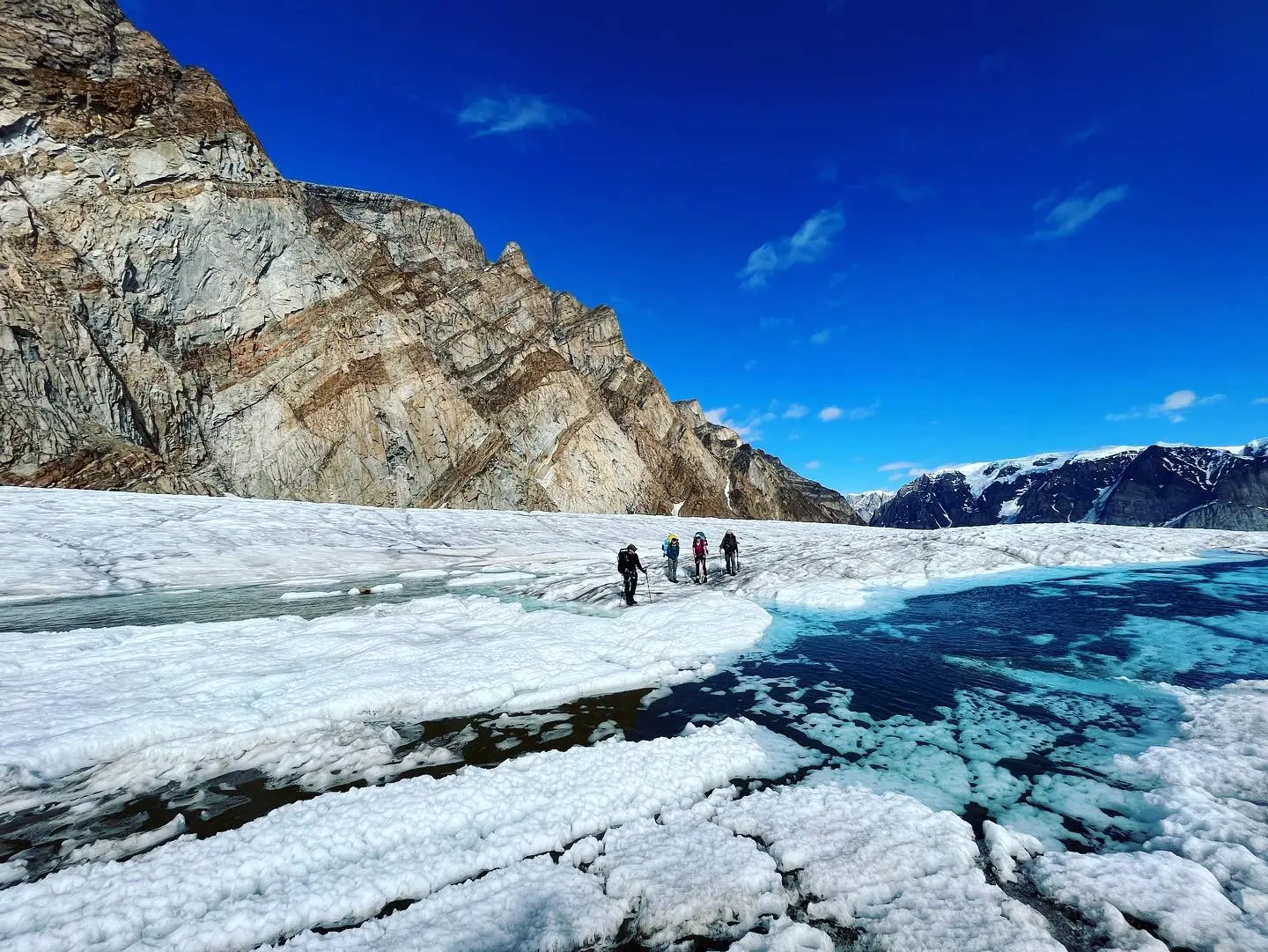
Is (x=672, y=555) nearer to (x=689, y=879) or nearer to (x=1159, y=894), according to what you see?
(x=689, y=879)

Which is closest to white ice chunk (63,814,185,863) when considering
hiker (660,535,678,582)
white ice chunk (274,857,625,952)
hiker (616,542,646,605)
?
white ice chunk (274,857,625,952)

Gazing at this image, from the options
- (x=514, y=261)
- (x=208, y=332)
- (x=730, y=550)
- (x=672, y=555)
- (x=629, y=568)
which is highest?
(x=514, y=261)

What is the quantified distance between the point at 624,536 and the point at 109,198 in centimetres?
5575

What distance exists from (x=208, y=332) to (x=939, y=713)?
221 feet

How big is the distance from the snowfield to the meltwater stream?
9 centimetres

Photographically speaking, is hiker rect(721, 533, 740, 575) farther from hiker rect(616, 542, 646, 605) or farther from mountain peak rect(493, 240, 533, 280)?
mountain peak rect(493, 240, 533, 280)

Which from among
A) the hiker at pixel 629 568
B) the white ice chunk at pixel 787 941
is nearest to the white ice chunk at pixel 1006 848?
the white ice chunk at pixel 787 941

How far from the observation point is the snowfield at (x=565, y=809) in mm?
4230

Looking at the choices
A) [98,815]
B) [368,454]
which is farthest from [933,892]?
[368,454]

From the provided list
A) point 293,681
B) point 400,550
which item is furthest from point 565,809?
point 400,550

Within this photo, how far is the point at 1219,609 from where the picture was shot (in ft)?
50.6

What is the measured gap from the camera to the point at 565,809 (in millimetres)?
5781

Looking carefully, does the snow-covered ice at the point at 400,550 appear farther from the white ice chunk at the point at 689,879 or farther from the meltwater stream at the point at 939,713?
the white ice chunk at the point at 689,879

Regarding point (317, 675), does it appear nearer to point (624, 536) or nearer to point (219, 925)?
point (219, 925)
